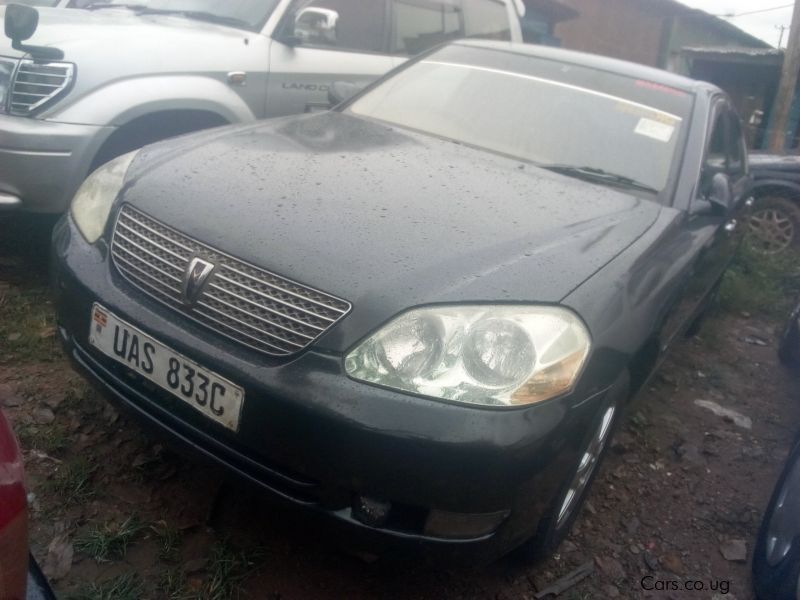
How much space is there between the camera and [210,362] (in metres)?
1.91

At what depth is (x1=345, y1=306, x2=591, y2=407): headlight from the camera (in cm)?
182

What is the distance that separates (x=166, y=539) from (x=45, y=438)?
2.23ft

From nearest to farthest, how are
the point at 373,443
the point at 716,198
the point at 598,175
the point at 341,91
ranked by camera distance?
the point at 373,443 → the point at 598,175 → the point at 716,198 → the point at 341,91

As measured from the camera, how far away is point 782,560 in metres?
2.14

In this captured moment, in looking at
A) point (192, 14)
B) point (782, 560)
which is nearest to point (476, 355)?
point (782, 560)

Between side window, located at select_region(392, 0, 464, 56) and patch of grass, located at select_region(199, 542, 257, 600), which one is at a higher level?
side window, located at select_region(392, 0, 464, 56)

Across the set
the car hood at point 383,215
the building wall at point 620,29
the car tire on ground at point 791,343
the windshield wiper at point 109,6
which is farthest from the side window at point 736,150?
the building wall at point 620,29

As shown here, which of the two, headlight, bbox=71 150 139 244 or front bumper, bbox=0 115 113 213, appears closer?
headlight, bbox=71 150 139 244

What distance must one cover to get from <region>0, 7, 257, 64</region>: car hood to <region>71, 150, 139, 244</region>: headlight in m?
1.13

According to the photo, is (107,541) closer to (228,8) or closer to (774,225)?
(228,8)

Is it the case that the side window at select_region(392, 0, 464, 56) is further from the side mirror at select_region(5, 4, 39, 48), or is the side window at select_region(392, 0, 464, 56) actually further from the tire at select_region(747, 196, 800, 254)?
the tire at select_region(747, 196, 800, 254)

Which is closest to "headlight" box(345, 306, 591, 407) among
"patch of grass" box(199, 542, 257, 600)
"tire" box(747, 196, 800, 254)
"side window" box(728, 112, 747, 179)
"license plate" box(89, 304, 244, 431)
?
"license plate" box(89, 304, 244, 431)

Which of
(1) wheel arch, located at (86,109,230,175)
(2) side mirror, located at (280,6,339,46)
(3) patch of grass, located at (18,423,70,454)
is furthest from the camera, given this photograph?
(2) side mirror, located at (280,6,339,46)

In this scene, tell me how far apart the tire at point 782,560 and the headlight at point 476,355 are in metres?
0.85
